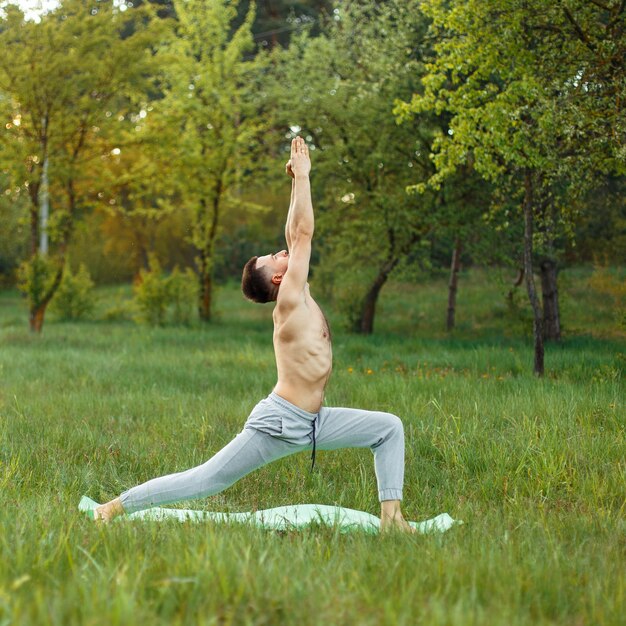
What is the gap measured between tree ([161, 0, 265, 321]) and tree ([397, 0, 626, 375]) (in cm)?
1119

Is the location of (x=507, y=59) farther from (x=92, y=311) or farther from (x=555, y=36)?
(x=92, y=311)

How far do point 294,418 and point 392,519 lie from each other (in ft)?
2.44

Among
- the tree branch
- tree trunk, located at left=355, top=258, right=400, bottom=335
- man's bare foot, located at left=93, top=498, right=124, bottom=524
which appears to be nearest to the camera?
man's bare foot, located at left=93, top=498, right=124, bottom=524

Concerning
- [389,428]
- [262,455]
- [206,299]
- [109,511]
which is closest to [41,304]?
[206,299]

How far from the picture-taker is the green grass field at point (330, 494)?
264 centimetres

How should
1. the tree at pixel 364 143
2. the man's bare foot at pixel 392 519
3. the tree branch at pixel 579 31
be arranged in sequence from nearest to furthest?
1. the man's bare foot at pixel 392 519
2. the tree branch at pixel 579 31
3. the tree at pixel 364 143

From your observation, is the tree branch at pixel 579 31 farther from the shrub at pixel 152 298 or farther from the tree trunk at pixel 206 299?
the tree trunk at pixel 206 299

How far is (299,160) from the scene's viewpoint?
4316mm

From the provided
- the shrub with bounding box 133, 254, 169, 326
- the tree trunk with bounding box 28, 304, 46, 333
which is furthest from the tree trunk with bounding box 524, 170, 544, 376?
the shrub with bounding box 133, 254, 169, 326

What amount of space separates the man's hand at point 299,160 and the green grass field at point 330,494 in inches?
75.2

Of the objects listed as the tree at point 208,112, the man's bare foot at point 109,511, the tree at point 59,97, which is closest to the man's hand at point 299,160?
the man's bare foot at point 109,511

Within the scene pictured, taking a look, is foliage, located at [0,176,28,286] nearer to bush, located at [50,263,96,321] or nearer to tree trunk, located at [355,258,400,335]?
bush, located at [50,263,96,321]

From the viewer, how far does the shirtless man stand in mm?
4246

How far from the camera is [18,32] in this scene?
52.4 feet
